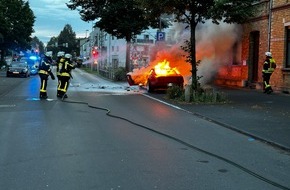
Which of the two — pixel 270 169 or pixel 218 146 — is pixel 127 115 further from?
pixel 270 169

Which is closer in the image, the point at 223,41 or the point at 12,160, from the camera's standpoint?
the point at 12,160

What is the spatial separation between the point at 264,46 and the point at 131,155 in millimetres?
18602

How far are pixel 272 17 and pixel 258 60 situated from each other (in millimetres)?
2894

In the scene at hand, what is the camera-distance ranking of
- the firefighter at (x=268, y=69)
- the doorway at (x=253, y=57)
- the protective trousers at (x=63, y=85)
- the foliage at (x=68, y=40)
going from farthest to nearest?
the foliage at (x=68, y=40), the doorway at (x=253, y=57), the firefighter at (x=268, y=69), the protective trousers at (x=63, y=85)

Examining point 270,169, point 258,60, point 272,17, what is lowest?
point 270,169

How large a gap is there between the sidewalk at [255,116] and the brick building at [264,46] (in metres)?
5.19

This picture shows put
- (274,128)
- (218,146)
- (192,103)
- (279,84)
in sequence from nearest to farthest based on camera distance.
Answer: (218,146)
(274,128)
(192,103)
(279,84)

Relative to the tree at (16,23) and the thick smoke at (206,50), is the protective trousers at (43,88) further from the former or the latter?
the tree at (16,23)

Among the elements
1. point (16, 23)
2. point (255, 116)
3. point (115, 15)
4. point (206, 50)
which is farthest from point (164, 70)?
A: point (16, 23)

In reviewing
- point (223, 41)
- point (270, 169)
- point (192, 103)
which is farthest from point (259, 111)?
point (223, 41)

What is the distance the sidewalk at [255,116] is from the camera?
9672mm

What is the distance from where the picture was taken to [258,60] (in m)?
25.7

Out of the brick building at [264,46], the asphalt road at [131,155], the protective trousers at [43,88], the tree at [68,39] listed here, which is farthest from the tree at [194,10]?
the tree at [68,39]

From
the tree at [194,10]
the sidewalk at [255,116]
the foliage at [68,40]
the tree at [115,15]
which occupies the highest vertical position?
the foliage at [68,40]
